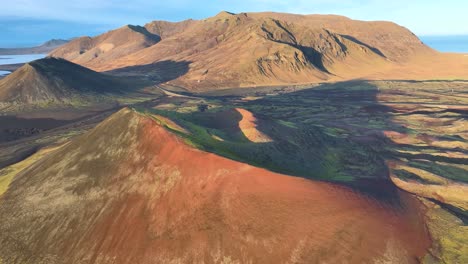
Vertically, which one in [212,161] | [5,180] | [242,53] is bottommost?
[5,180]

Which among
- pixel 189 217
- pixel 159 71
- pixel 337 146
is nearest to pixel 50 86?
pixel 159 71

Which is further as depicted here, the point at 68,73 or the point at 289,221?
the point at 68,73

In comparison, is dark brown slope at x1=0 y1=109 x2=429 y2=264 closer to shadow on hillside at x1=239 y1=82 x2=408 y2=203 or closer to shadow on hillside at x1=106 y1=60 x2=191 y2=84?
shadow on hillside at x1=239 y1=82 x2=408 y2=203

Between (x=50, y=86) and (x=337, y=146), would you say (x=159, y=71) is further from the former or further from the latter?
(x=337, y=146)

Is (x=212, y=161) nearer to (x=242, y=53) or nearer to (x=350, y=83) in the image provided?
(x=350, y=83)

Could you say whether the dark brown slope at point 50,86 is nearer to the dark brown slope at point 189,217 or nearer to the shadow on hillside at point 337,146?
the shadow on hillside at point 337,146

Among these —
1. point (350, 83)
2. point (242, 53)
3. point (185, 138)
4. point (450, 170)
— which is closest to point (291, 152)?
point (185, 138)

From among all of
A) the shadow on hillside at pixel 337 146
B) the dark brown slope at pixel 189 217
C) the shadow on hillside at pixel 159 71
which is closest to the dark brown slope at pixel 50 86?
the shadow on hillside at pixel 159 71
